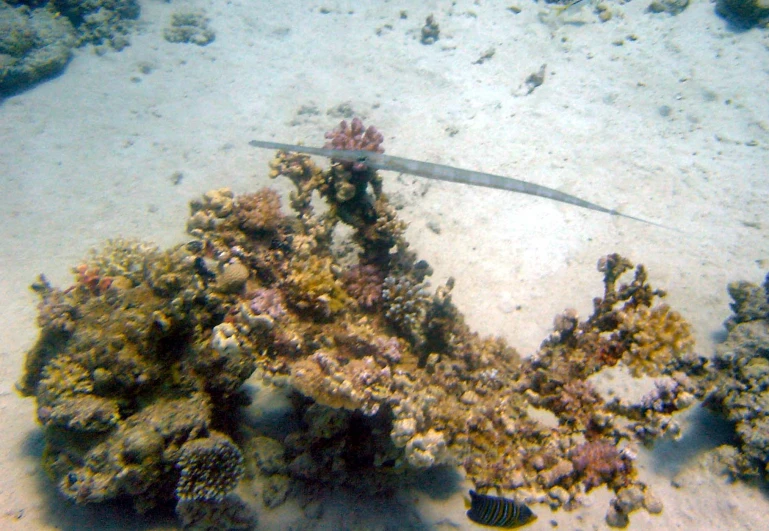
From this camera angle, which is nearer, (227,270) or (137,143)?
(227,270)

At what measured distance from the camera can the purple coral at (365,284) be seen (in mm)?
4676

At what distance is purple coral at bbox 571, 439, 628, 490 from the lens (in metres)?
3.69

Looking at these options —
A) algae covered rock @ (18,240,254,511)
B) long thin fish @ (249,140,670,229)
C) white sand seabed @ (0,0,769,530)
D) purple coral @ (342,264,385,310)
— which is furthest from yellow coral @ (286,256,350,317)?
white sand seabed @ (0,0,769,530)

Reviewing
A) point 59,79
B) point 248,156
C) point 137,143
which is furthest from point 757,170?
point 59,79

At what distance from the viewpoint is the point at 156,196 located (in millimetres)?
8031

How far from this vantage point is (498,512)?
3066 millimetres

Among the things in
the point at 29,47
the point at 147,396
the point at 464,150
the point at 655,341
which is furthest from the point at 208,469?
the point at 29,47

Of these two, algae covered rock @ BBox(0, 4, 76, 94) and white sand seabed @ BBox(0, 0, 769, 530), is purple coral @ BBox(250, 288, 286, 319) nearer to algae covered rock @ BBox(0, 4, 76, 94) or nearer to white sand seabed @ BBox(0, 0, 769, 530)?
white sand seabed @ BBox(0, 0, 769, 530)

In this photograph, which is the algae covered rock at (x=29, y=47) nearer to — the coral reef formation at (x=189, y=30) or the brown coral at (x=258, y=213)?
the coral reef formation at (x=189, y=30)

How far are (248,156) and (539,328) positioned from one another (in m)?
6.72

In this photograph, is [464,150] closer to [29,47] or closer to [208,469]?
[208,469]

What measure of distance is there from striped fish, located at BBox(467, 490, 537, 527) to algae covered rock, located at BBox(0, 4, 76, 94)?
1469 centimetres

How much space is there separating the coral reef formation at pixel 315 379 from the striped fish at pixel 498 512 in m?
0.44

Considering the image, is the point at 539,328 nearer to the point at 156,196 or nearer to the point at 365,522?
the point at 365,522
